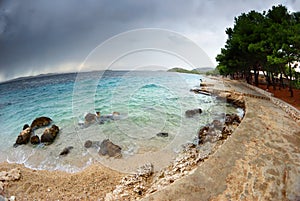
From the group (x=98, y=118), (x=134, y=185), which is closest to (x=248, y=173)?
(x=134, y=185)

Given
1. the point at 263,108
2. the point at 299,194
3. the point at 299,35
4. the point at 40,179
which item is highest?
the point at 299,35

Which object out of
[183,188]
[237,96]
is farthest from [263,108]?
[183,188]

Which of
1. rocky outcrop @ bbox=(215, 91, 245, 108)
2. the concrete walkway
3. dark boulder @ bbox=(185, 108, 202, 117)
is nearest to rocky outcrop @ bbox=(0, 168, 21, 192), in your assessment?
the concrete walkway

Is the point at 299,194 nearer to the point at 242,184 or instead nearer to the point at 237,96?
the point at 242,184

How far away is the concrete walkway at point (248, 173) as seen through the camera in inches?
137

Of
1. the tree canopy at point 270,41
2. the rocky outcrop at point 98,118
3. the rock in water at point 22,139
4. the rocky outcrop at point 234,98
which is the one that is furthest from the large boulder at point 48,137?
the tree canopy at point 270,41

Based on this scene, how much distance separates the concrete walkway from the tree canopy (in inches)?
277

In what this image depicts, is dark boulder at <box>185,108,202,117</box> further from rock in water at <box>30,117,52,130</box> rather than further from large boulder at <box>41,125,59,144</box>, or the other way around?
rock in water at <box>30,117,52,130</box>

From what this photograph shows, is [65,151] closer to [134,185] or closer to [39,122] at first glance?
[134,185]

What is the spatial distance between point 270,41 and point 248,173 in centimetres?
1218

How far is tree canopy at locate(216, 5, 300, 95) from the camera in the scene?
10.6 meters

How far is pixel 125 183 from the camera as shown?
5.23 meters

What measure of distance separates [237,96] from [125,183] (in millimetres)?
12861

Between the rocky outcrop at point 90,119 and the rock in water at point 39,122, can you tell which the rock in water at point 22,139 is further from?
the rocky outcrop at point 90,119
